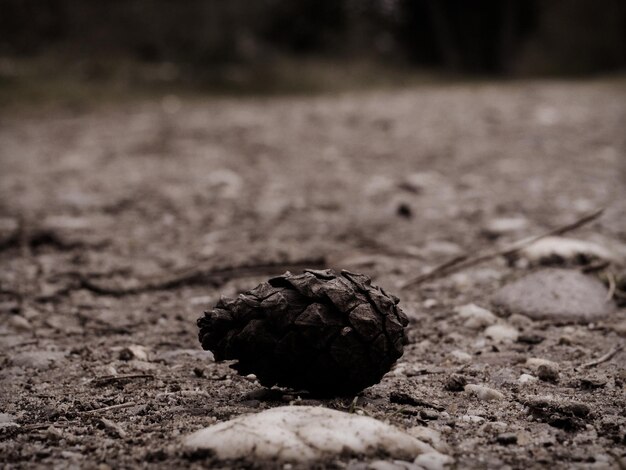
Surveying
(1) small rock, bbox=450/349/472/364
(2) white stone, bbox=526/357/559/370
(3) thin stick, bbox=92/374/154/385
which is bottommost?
(3) thin stick, bbox=92/374/154/385

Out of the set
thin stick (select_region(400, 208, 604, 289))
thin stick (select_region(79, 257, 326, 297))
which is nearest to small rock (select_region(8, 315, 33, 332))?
thin stick (select_region(79, 257, 326, 297))

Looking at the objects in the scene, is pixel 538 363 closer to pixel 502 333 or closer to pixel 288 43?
pixel 502 333

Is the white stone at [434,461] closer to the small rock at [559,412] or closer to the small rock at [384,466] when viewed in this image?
the small rock at [384,466]

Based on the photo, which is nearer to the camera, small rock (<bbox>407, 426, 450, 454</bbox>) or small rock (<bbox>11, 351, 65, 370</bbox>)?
small rock (<bbox>407, 426, 450, 454</bbox>)

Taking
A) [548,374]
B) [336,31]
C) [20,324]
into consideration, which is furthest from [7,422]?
[336,31]

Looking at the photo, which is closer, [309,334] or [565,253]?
[309,334]

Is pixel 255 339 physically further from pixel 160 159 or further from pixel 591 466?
pixel 160 159

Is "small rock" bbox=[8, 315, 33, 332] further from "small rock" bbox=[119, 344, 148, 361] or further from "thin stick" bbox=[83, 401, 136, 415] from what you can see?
"thin stick" bbox=[83, 401, 136, 415]

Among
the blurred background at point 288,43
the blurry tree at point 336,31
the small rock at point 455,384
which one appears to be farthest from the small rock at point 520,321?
the blurry tree at point 336,31
